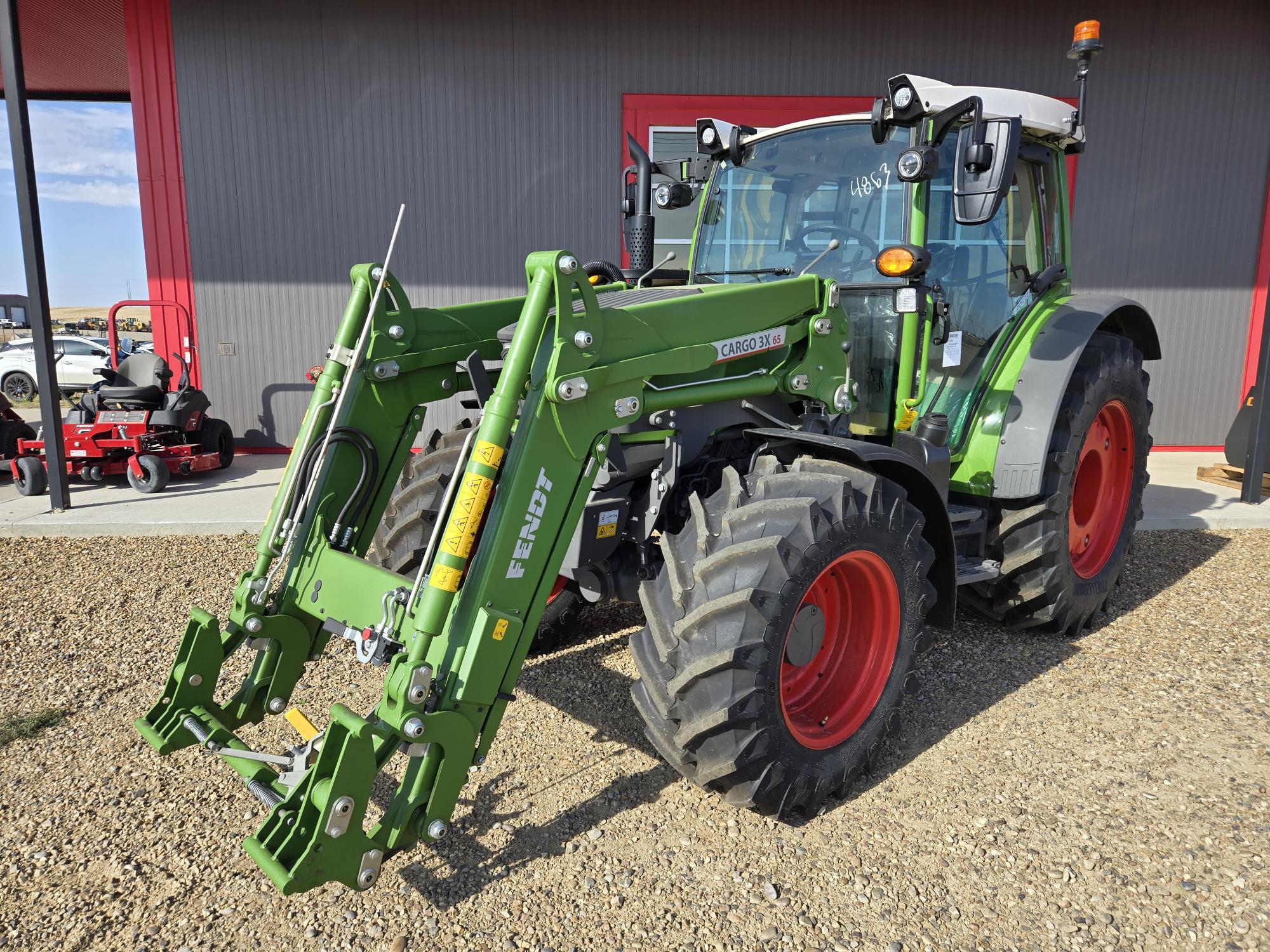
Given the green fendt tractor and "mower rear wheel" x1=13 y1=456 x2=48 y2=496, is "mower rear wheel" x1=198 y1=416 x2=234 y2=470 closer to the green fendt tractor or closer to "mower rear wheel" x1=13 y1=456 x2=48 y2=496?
"mower rear wheel" x1=13 y1=456 x2=48 y2=496

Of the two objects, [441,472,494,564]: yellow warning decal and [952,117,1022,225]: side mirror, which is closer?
[441,472,494,564]: yellow warning decal

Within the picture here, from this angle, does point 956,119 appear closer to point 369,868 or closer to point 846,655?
point 846,655

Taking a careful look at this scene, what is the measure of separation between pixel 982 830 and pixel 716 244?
258 centimetres

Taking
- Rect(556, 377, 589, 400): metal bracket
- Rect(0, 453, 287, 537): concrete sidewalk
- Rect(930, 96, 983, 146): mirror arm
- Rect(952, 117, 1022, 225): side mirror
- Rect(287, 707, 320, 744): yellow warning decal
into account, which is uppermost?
Rect(930, 96, 983, 146): mirror arm

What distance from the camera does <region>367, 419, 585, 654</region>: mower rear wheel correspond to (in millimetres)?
3396

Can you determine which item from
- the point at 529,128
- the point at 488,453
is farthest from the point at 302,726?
the point at 529,128

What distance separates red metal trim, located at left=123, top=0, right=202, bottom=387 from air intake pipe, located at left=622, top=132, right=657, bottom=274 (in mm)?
6208

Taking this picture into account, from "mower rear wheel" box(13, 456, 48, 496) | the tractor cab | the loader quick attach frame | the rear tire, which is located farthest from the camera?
"mower rear wheel" box(13, 456, 48, 496)

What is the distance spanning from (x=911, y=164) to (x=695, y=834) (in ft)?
7.65

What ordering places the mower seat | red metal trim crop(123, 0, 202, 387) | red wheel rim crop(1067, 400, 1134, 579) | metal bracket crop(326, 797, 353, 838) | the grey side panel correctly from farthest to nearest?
red metal trim crop(123, 0, 202, 387), the mower seat, red wheel rim crop(1067, 400, 1134, 579), the grey side panel, metal bracket crop(326, 797, 353, 838)

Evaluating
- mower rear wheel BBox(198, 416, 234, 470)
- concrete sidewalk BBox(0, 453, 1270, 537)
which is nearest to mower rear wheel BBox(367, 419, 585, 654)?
concrete sidewalk BBox(0, 453, 1270, 537)

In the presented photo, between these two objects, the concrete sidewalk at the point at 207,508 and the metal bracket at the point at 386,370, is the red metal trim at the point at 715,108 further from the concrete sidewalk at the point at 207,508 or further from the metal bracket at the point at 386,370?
the metal bracket at the point at 386,370

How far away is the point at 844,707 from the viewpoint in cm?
303

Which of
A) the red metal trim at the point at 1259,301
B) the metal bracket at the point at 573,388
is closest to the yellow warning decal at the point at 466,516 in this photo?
the metal bracket at the point at 573,388
